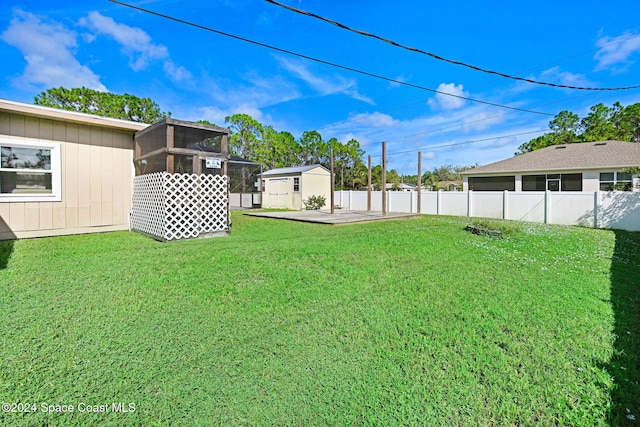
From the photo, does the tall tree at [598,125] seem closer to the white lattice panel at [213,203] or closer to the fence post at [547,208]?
the fence post at [547,208]

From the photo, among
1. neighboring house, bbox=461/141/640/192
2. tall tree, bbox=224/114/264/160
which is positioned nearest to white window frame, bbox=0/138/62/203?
neighboring house, bbox=461/141/640/192

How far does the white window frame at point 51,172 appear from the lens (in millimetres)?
5781

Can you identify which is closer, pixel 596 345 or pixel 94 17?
pixel 596 345

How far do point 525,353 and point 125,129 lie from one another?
8093 mm

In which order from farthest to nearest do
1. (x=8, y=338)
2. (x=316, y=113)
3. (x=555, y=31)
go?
(x=316, y=113), (x=555, y=31), (x=8, y=338)

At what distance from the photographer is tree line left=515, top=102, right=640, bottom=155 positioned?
22.7 m

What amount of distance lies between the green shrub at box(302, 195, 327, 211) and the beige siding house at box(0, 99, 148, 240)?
10.3 meters

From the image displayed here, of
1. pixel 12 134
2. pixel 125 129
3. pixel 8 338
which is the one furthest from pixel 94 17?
pixel 8 338

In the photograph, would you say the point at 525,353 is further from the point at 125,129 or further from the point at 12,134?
the point at 12,134

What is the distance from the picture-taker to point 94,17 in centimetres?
769

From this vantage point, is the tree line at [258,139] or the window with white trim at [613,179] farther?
the tree line at [258,139]

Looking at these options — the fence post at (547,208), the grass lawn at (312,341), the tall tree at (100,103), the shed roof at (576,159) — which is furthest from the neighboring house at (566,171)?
the tall tree at (100,103)

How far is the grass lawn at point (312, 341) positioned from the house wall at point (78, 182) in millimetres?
2067

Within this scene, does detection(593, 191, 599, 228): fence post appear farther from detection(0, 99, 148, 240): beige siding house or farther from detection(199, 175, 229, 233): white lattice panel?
detection(0, 99, 148, 240): beige siding house
